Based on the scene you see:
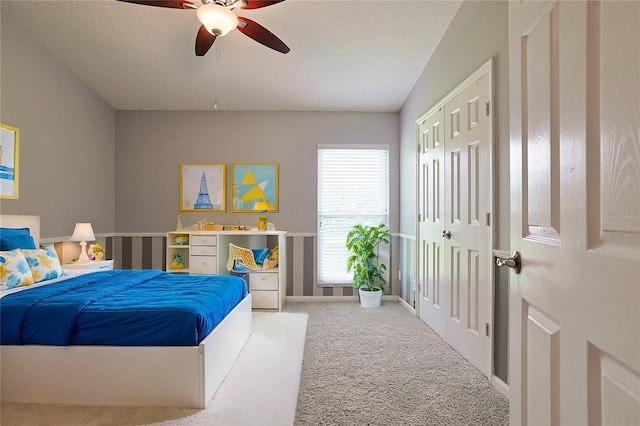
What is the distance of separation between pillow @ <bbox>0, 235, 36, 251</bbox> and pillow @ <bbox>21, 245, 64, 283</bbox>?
0.34ft

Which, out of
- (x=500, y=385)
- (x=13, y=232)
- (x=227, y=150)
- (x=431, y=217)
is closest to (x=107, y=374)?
(x=13, y=232)

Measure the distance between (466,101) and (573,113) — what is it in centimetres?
224

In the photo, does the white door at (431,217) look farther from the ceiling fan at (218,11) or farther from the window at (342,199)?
the ceiling fan at (218,11)

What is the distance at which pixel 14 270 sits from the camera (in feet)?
8.86

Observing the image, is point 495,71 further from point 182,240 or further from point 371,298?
point 182,240

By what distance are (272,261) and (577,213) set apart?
3.97 meters

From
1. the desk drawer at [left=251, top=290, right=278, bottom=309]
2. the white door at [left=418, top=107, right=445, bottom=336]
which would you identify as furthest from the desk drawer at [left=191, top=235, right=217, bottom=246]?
the white door at [left=418, top=107, right=445, bottom=336]

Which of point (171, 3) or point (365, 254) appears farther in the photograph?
point (365, 254)

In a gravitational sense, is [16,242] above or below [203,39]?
below

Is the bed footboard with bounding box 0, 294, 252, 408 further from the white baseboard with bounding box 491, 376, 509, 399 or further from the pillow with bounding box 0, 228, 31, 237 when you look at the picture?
the white baseboard with bounding box 491, 376, 509, 399

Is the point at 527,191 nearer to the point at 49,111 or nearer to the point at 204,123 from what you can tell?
the point at 49,111

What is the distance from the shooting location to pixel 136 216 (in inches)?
200

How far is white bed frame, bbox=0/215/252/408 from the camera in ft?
6.82

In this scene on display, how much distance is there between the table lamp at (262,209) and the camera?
188 inches
